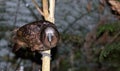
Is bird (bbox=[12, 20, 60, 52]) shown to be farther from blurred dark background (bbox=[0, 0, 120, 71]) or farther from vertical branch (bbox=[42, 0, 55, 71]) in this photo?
blurred dark background (bbox=[0, 0, 120, 71])

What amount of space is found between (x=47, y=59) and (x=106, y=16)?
166 cm

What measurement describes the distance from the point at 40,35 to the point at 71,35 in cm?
138

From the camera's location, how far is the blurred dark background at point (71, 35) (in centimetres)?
232

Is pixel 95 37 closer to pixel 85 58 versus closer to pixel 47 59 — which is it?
pixel 85 58

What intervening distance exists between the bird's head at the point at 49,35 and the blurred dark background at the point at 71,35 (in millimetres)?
1294

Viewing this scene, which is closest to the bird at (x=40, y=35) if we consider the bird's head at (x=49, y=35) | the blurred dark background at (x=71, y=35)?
the bird's head at (x=49, y=35)

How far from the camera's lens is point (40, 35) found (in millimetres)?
1053

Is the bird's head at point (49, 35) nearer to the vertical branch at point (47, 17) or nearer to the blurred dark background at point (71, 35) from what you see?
the vertical branch at point (47, 17)

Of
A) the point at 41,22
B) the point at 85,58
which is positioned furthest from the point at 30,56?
the point at 41,22

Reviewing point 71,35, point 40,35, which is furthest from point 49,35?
point 71,35

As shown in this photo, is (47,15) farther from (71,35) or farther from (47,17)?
(71,35)

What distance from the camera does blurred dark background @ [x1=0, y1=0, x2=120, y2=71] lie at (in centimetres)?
232

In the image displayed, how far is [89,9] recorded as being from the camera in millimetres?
2539

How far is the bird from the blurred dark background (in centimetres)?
117
